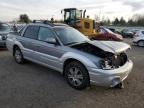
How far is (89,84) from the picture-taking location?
5.78 metres

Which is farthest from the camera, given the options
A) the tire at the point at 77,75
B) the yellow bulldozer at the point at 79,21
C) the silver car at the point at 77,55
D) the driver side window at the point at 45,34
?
the yellow bulldozer at the point at 79,21

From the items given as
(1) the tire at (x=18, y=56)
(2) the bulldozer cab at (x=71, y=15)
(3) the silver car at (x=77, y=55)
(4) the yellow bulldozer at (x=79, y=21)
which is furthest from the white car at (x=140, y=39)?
(1) the tire at (x=18, y=56)

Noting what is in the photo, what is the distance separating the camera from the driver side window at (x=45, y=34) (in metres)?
6.91

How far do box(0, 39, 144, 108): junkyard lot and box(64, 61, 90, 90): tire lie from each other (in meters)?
0.16

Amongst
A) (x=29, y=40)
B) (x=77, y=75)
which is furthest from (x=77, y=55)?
(x=29, y=40)

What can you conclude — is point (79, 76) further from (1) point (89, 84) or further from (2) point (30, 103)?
(2) point (30, 103)

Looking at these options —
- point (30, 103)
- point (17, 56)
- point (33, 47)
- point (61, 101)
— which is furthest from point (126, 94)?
point (17, 56)

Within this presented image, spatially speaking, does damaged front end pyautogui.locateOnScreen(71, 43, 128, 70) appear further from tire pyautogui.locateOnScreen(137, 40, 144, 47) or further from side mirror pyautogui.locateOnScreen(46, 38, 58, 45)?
tire pyautogui.locateOnScreen(137, 40, 144, 47)

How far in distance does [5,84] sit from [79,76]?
2.13 metres

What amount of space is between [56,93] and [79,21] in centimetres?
1420

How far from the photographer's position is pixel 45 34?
23.5 ft

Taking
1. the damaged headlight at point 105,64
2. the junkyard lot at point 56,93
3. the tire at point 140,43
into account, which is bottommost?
the junkyard lot at point 56,93

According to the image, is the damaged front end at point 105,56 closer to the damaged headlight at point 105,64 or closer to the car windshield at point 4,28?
the damaged headlight at point 105,64

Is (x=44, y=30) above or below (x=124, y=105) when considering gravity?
above
